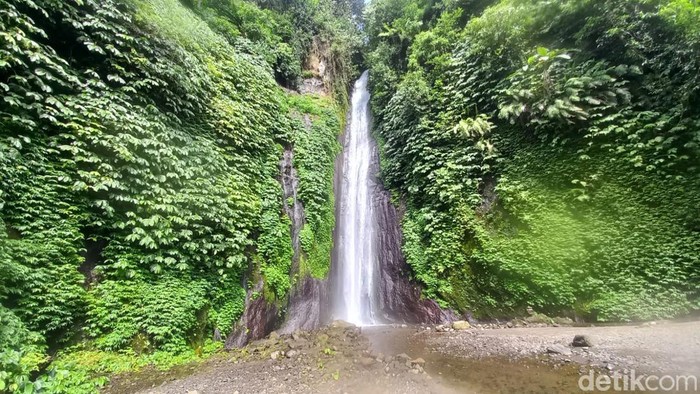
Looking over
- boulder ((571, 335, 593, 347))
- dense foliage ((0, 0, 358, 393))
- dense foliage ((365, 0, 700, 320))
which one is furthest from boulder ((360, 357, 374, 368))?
dense foliage ((365, 0, 700, 320))

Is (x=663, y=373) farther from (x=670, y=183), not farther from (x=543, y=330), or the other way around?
(x=670, y=183)

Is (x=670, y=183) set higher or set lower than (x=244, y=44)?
lower

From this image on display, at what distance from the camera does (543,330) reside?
712 centimetres

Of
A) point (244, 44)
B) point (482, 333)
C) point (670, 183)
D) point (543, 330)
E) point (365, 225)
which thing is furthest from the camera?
point (365, 225)

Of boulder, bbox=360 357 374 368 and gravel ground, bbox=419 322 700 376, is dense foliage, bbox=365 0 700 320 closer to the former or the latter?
gravel ground, bbox=419 322 700 376

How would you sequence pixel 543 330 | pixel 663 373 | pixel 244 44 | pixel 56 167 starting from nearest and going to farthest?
pixel 663 373, pixel 56 167, pixel 543 330, pixel 244 44

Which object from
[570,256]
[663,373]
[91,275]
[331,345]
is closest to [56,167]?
[91,275]

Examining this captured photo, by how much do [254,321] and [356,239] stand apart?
674 cm

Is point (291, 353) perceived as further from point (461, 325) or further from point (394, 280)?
point (394, 280)

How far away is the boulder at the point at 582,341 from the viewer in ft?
18.5

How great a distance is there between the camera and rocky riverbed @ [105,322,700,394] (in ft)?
15.7

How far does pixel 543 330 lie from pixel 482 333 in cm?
150

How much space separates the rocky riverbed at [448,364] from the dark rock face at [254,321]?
0.38m
